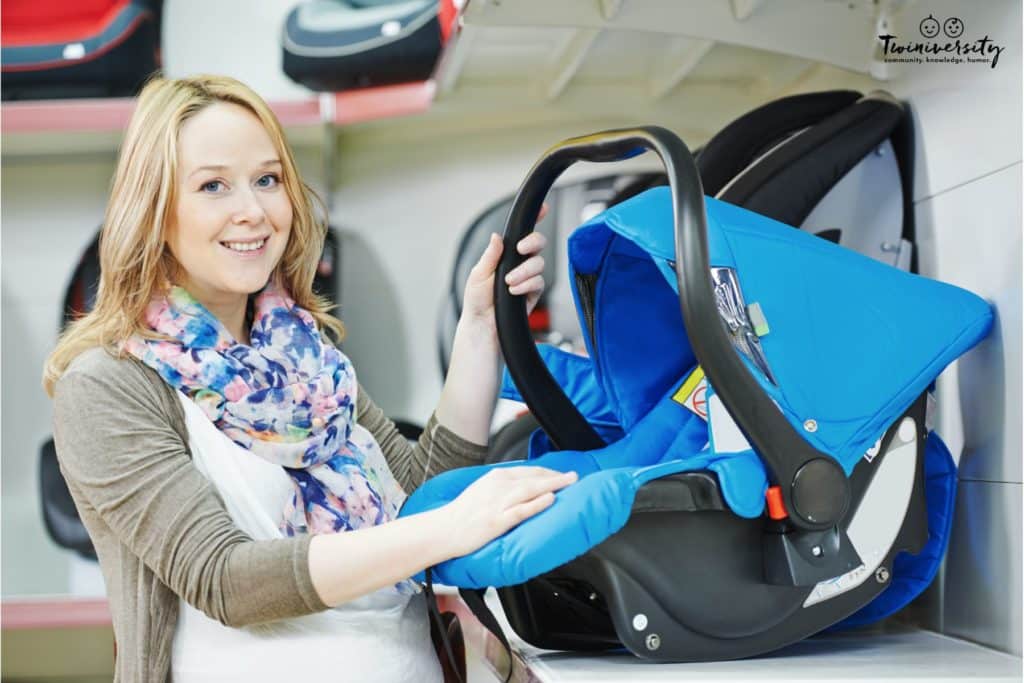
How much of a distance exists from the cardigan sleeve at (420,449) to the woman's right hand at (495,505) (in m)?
0.37

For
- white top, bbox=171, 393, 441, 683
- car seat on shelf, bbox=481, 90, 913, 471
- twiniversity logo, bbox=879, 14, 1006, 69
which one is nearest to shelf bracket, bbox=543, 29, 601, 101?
car seat on shelf, bbox=481, 90, 913, 471

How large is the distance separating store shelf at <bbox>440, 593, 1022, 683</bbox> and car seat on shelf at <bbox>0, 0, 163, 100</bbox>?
1.37 meters

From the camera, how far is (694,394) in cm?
113

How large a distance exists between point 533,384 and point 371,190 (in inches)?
46.7

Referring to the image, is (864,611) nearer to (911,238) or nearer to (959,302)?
(959,302)

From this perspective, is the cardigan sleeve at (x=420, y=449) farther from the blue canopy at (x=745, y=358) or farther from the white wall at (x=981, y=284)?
the white wall at (x=981, y=284)

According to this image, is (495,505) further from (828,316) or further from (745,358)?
(828,316)

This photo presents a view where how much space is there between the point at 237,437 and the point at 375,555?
269 millimetres

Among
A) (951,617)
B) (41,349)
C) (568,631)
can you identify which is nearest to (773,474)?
(568,631)

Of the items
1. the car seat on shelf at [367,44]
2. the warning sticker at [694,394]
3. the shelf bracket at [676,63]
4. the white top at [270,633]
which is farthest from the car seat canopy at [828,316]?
the car seat on shelf at [367,44]

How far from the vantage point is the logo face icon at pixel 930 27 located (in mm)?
1219

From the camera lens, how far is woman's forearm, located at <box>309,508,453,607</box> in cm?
93

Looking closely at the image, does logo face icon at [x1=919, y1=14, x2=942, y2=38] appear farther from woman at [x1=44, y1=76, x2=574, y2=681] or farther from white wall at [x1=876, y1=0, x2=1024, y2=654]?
woman at [x1=44, y1=76, x2=574, y2=681]

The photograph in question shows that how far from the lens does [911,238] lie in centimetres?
129
